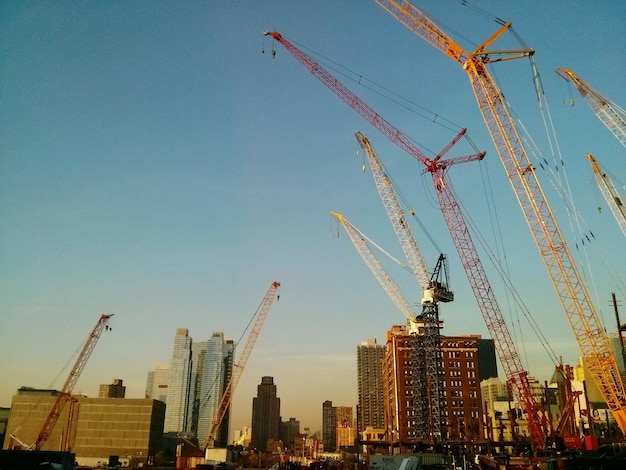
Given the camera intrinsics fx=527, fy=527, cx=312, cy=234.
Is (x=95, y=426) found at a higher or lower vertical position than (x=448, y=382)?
lower

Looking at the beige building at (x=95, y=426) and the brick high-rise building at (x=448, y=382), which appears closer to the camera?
the brick high-rise building at (x=448, y=382)

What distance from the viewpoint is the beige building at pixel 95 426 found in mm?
163875

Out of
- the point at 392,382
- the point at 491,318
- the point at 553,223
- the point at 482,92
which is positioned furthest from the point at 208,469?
the point at 392,382

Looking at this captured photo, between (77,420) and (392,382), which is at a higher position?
(392,382)

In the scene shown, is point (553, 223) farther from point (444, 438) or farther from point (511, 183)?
point (444, 438)

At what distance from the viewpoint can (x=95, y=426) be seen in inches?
6658

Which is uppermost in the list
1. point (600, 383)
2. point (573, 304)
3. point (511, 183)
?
point (511, 183)

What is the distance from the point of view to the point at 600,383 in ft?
231

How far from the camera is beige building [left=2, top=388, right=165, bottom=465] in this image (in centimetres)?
16388

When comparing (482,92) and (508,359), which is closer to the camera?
(482,92)

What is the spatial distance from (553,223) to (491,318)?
2563 cm

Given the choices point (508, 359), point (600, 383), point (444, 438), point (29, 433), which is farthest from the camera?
point (29, 433)

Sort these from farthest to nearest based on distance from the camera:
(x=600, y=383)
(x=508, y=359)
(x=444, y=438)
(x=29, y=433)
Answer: (x=29, y=433) < (x=444, y=438) < (x=508, y=359) < (x=600, y=383)

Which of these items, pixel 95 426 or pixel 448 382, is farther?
pixel 95 426
